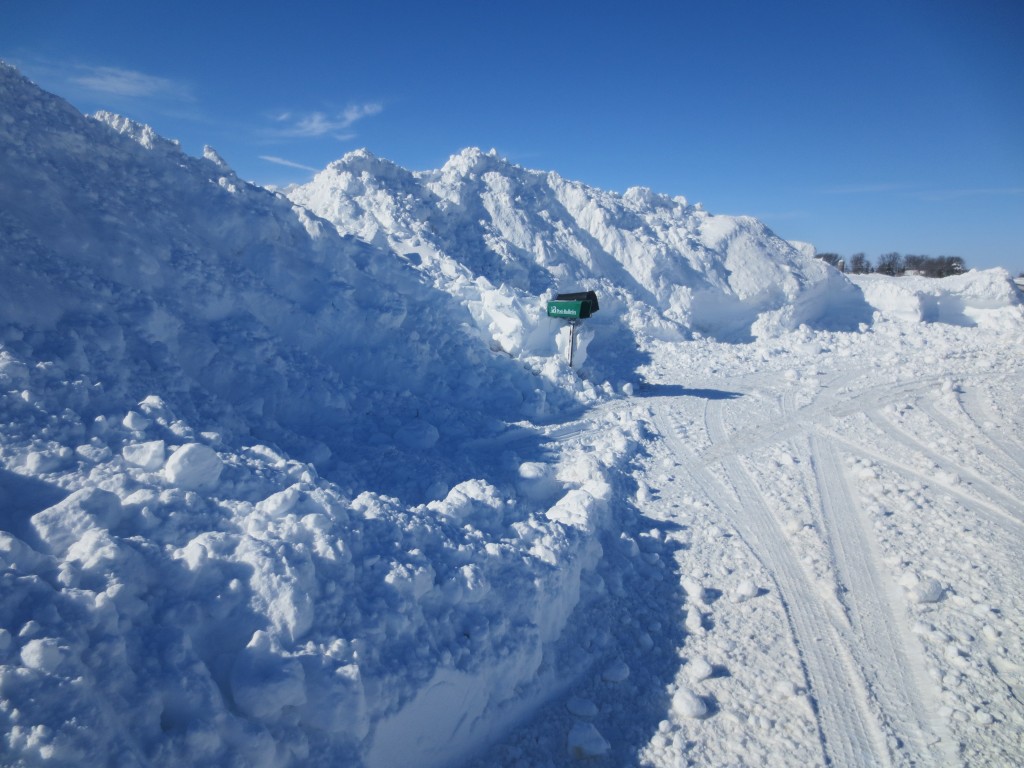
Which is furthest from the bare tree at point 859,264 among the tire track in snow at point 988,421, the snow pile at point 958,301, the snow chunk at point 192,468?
the snow chunk at point 192,468

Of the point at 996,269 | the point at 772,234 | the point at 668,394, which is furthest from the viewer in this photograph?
the point at 772,234

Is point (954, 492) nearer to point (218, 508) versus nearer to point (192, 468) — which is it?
point (218, 508)

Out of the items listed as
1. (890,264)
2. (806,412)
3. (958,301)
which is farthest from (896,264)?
(806,412)

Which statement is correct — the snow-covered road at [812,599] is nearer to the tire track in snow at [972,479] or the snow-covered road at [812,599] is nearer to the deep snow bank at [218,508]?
the tire track in snow at [972,479]

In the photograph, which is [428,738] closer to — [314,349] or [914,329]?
[314,349]

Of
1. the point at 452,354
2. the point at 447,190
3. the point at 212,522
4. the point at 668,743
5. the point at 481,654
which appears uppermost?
the point at 447,190

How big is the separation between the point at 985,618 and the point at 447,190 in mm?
17557

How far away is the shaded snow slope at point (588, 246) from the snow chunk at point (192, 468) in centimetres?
1079

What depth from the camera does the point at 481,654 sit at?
394 cm

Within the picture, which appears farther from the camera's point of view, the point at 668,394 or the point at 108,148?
the point at 668,394

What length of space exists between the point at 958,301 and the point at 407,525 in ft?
79.6

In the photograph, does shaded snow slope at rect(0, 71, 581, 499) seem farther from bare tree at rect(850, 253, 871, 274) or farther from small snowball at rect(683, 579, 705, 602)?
bare tree at rect(850, 253, 871, 274)

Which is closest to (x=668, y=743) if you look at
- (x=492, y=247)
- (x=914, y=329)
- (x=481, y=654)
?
(x=481, y=654)

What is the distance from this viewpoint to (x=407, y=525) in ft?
15.0
